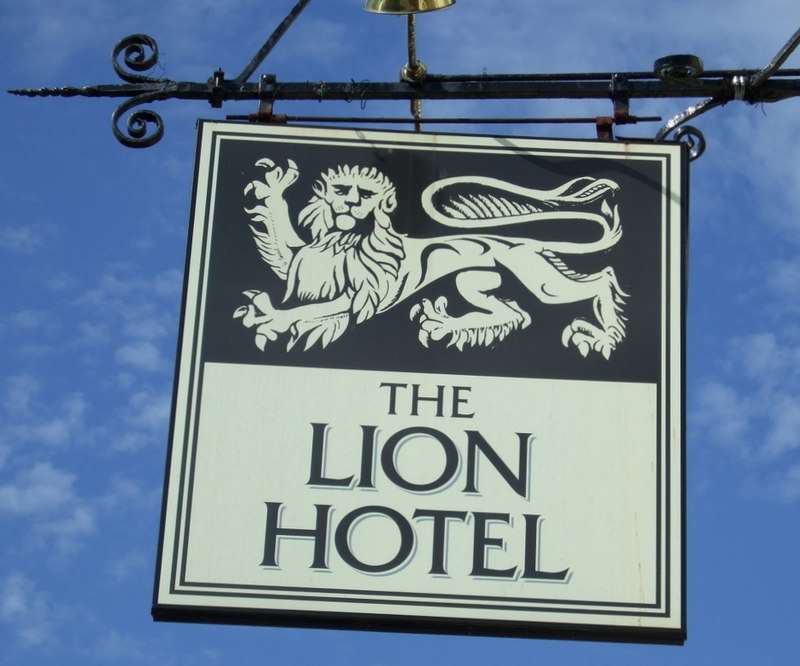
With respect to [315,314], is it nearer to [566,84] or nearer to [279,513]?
[279,513]

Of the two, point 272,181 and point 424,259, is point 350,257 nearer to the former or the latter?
point 424,259

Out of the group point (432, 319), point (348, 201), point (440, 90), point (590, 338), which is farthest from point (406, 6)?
point (590, 338)

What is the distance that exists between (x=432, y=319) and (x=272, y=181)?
0.92 metres

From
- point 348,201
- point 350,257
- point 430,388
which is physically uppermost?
point 348,201

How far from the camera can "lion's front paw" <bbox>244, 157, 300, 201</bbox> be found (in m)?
7.46

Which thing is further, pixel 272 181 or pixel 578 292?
pixel 272 181

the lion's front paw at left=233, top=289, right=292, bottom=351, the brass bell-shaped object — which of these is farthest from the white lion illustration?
the brass bell-shaped object

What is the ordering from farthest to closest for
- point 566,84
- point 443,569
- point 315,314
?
point 566,84
point 315,314
point 443,569

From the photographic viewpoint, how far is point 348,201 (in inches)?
295

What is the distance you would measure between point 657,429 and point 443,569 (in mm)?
1015

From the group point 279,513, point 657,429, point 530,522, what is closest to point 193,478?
point 279,513

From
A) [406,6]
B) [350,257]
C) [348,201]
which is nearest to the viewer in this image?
[350,257]

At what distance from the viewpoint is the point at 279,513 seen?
22.5 ft

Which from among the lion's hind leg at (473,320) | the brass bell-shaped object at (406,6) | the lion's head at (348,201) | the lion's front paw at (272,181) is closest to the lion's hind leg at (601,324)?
the lion's hind leg at (473,320)
